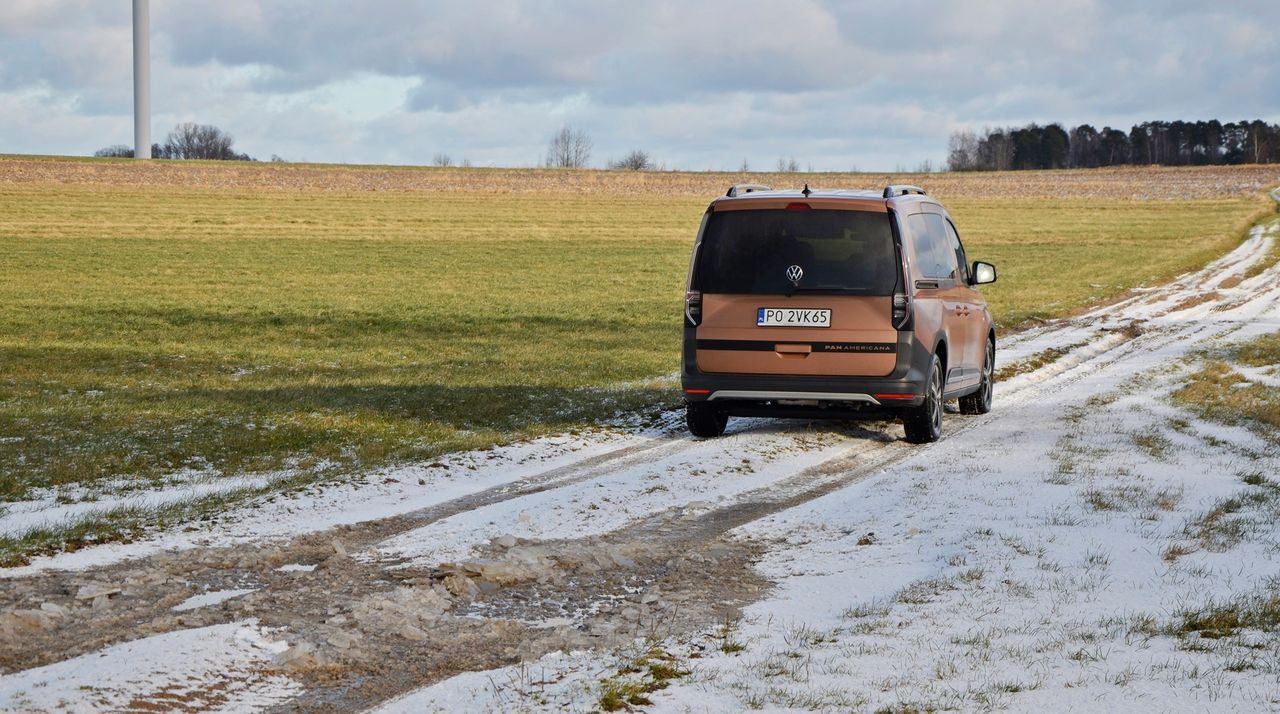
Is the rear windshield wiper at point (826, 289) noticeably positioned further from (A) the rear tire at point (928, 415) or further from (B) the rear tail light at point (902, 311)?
(A) the rear tire at point (928, 415)

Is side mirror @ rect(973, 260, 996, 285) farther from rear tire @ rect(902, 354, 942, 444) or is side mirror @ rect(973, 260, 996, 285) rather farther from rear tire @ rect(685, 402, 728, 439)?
rear tire @ rect(685, 402, 728, 439)

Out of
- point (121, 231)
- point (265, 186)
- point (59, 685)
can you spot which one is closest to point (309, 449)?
point (59, 685)

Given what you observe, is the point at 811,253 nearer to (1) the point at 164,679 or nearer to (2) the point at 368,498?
(2) the point at 368,498

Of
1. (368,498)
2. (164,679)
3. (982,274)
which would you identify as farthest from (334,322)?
(164,679)

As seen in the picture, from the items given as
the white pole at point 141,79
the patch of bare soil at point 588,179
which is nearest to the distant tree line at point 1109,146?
the patch of bare soil at point 588,179

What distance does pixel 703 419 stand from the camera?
1064 cm

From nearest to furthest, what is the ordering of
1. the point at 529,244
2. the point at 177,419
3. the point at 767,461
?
the point at 767,461 < the point at 177,419 < the point at 529,244

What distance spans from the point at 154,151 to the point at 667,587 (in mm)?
139408

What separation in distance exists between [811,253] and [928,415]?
1565mm

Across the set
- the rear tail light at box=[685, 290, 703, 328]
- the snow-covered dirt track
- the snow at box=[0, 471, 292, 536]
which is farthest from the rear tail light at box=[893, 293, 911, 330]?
the snow at box=[0, 471, 292, 536]

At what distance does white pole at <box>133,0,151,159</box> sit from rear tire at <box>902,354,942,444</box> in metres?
74.0

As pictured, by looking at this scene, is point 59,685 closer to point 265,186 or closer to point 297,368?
point 297,368

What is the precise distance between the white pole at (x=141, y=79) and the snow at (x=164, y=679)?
77543 millimetres

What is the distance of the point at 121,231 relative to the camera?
50.1 meters
